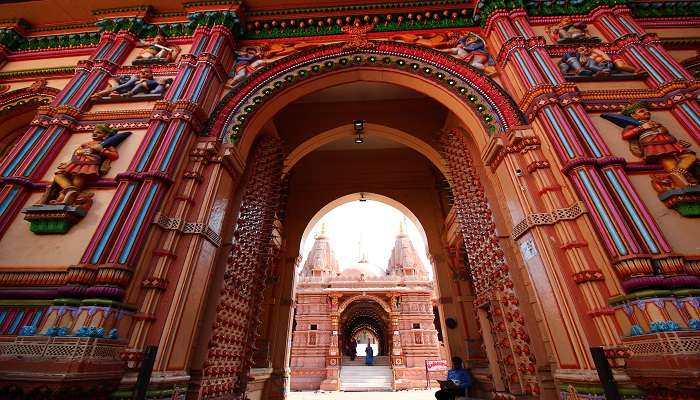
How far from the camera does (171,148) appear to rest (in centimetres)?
412

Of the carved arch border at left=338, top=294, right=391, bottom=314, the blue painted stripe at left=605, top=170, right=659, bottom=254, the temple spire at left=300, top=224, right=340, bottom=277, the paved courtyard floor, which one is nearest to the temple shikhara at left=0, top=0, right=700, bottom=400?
the blue painted stripe at left=605, top=170, right=659, bottom=254

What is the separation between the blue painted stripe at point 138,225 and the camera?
3284 millimetres

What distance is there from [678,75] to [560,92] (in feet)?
5.95

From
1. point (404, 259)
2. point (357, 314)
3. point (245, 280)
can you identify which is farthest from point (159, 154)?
point (357, 314)

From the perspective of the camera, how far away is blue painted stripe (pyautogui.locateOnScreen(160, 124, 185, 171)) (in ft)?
13.0

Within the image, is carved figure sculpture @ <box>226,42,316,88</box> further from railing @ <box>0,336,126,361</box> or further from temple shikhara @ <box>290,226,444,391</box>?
temple shikhara @ <box>290,226,444,391</box>

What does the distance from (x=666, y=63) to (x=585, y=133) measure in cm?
225

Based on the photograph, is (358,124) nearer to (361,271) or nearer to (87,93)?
(87,93)

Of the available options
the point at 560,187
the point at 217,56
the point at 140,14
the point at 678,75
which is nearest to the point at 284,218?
the point at 217,56

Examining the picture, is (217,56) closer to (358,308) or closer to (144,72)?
(144,72)

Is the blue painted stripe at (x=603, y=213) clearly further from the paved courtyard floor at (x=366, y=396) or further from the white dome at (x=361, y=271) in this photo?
the white dome at (x=361, y=271)

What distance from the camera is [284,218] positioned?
350 inches

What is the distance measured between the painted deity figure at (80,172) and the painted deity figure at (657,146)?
6958mm

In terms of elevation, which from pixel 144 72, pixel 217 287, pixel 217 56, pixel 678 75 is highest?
pixel 217 56
